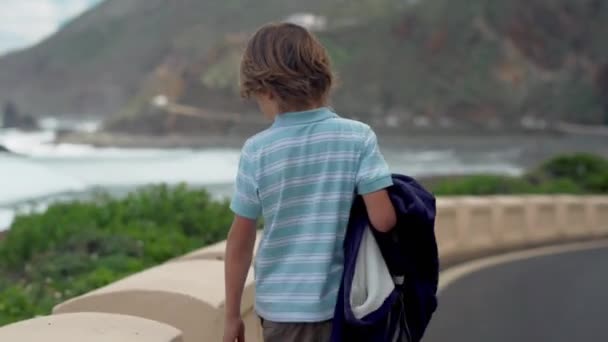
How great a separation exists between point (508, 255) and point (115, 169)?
65.8 feet

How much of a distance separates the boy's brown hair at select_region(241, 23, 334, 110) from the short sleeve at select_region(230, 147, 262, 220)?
210mm

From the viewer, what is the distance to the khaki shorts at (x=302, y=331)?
3.38 metres

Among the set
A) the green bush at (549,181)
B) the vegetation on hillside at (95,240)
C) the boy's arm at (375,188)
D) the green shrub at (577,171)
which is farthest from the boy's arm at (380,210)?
the green shrub at (577,171)

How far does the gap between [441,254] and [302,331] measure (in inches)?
380

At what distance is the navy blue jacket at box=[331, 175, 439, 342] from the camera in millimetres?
3307

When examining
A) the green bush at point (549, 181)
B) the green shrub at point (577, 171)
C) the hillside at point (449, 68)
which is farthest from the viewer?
the hillside at point (449, 68)

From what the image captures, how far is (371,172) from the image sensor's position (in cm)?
334

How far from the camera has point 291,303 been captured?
3363 mm

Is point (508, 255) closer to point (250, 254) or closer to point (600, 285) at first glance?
point (600, 285)

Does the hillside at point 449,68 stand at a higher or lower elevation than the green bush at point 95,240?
lower

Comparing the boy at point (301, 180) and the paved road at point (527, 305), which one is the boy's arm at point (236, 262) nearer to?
the boy at point (301, 180)

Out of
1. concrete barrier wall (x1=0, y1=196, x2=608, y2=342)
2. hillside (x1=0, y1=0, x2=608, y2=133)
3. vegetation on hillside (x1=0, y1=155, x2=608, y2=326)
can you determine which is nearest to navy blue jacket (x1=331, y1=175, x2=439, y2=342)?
concrete barrier wall (x1=0, y1=196, x2=608, y2=342)

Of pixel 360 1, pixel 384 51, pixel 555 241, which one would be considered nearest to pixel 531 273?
pixel 555 241

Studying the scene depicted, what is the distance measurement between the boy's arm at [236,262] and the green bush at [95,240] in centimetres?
395
